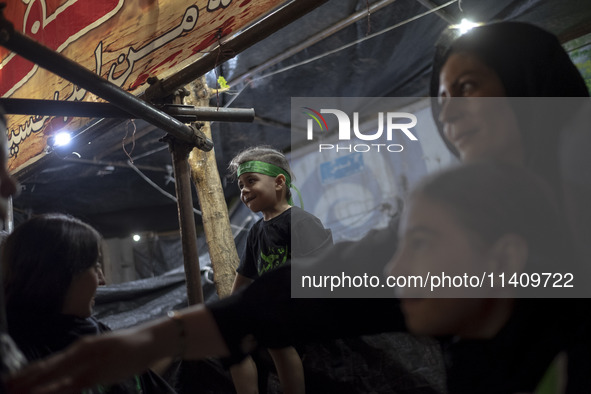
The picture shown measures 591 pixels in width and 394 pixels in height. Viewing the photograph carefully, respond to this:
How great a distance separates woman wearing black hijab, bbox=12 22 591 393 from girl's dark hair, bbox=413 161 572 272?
0.17ft

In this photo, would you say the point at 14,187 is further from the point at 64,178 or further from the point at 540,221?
the point at 64,178

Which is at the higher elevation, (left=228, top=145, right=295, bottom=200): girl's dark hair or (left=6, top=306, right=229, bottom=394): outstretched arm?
(left=228, top=145, right=295, bottom=200): girl's dark hair

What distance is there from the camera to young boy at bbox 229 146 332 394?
9.17 feet

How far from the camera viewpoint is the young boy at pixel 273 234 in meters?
2.79

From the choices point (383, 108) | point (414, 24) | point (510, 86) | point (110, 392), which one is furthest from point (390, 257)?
point (383, 108)

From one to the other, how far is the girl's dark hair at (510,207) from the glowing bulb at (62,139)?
8.96 feet

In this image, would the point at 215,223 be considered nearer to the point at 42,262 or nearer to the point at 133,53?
the point at 133,53

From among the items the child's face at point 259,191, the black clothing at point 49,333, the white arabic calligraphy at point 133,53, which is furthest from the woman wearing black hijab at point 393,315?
the child's face at point 259,191

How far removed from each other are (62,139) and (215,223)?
1276 mm

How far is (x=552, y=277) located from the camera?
1.05m

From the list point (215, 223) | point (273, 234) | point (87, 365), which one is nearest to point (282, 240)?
point (273, 234)

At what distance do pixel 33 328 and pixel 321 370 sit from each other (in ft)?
6.53

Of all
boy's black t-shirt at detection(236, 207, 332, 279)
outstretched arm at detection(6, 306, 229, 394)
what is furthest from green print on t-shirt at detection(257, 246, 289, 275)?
outstretched arm at detection(6, 306, 229, 394)

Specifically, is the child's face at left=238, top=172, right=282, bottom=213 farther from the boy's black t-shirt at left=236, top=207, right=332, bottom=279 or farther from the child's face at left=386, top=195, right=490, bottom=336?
the child's face at left=386, top=195, right=490, bottom=336
